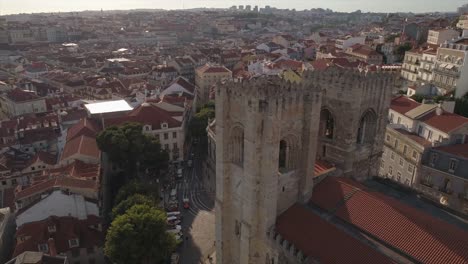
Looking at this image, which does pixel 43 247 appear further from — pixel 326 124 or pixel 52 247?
pixel 326 124

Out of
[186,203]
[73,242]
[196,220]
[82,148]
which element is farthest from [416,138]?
[82,148]

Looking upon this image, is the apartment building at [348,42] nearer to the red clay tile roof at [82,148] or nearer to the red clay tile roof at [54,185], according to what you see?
the red clay tile roof at [82,148]

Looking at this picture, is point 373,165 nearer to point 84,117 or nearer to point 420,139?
point 420,139

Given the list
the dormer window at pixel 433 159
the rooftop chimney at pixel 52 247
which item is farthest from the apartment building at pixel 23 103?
the dormer window at pixel 433 159

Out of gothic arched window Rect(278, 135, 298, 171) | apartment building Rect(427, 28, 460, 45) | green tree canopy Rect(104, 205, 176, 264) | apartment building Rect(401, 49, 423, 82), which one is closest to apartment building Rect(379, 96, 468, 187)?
gothic arched window Rect(278, 135, 298, 171)

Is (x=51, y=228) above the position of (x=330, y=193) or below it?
below
